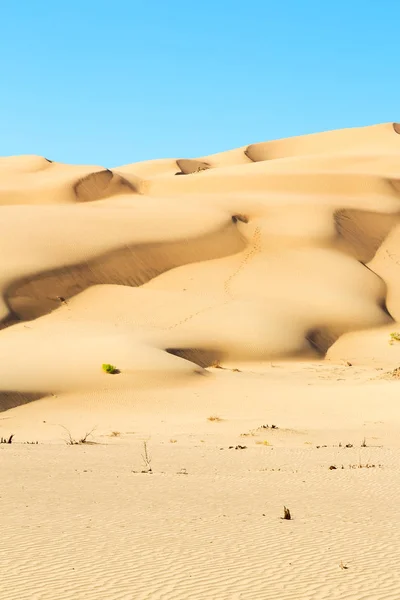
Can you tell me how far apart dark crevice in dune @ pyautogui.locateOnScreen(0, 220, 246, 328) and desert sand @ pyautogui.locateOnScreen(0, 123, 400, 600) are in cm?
10

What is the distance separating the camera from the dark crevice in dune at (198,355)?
3023 cm

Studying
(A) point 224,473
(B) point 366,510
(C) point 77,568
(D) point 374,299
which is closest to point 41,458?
(A) point 224,473

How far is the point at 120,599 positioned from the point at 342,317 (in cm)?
3265

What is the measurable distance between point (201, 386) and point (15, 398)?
5.52m

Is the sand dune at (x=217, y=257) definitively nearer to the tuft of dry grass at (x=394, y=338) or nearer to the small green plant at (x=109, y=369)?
the tuft of dry grass at (x=394, y=338)

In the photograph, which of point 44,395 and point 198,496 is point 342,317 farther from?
point 198,496

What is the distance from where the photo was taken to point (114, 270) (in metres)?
40.3

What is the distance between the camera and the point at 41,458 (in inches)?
580

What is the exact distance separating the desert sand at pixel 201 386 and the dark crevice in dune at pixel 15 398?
57 millimetres

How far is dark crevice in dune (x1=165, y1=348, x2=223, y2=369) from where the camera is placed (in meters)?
30.2

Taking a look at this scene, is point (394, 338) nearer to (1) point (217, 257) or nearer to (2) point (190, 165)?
(1) point (217, 257)

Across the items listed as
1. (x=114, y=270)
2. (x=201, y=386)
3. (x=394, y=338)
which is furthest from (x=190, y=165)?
(x=201, y=386)

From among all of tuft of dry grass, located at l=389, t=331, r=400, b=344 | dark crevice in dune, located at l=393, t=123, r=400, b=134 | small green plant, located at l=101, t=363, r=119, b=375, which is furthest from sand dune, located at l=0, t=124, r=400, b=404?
dark crevice in dune, located at l=393, t=123, r=400, b=134

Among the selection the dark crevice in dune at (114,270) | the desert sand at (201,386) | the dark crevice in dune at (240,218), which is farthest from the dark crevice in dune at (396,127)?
the dark crevice in dune at (114,270)
